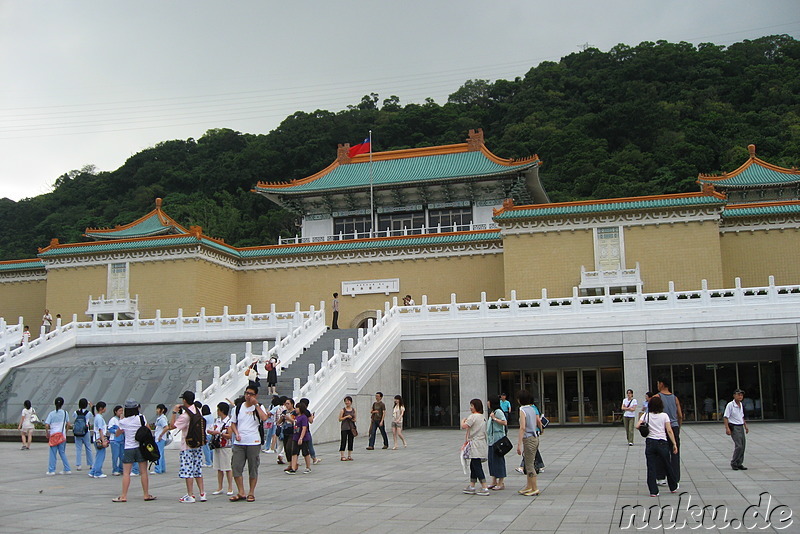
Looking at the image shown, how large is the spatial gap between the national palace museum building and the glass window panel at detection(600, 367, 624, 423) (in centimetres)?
3

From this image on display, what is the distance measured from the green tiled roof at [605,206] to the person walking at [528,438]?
19311 millimetres

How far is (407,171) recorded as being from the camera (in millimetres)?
39031

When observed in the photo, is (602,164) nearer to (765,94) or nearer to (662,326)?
(765,94)

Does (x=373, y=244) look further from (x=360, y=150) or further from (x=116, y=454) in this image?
(x=116, y=454)

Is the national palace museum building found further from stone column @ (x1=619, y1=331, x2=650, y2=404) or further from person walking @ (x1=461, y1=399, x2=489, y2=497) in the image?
person walking @ (x1=461, y1=399, x2=489, y2=497)

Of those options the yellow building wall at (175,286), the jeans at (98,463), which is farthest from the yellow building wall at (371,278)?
the jeans at (98,463)

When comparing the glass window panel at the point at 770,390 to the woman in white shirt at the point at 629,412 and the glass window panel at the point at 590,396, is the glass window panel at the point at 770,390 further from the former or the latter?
the woman in white shirt at the point at 629,412

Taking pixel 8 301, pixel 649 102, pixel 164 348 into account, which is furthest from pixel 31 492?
pixel 649 102

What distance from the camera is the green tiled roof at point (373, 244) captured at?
31.3 metres

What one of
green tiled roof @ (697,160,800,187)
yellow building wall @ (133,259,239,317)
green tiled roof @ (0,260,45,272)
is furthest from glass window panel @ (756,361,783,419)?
green tiled roof @ (0,260,45,272)

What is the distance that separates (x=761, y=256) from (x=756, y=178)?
22.7 ft

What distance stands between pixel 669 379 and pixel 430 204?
17.2 m

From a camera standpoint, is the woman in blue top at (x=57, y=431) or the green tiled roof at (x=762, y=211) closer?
the woman in blue top at (x=57, y=431)

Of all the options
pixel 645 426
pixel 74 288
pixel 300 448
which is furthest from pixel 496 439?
pixel 74 288
